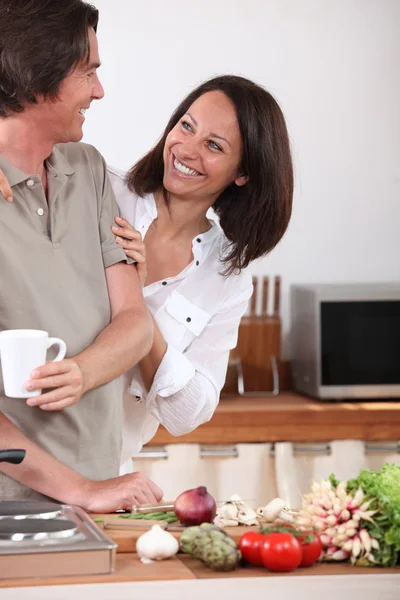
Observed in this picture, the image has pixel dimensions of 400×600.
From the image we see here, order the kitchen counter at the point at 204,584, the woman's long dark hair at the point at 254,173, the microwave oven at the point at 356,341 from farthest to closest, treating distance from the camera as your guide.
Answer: the microwave oven at the point at 356,341 < the woman's long dark hair at the point at 254,173 < the kitchen counter at the point at 204,584

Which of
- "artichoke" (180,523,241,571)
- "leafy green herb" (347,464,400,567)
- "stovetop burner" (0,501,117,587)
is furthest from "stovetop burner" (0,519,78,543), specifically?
"leafy green herb" (347,464,400,567)

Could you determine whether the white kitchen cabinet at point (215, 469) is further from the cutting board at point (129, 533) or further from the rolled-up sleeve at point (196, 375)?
the cutting board at point (129, 533)

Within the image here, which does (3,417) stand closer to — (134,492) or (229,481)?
(134,492)

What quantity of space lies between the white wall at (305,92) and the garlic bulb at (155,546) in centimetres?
242

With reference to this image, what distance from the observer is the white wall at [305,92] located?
3.56 metres

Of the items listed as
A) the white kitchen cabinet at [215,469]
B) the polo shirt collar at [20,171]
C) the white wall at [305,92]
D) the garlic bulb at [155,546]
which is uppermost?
the white wall at [305,92]

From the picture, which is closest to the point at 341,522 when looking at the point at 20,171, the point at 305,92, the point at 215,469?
the point at 20,171

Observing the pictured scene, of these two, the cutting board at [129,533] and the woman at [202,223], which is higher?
the woman at [202,223]

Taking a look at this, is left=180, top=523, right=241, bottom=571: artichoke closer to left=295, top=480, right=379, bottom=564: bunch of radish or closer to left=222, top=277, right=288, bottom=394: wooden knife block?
left=295, top=480, right=379, bottom=564: bunch of radish

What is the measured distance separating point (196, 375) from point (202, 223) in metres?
0.37

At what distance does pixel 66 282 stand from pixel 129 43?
7.05 feet

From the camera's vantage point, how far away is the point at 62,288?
1.60 meters

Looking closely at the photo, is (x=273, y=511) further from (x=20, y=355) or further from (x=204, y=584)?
(x=20, y=355)

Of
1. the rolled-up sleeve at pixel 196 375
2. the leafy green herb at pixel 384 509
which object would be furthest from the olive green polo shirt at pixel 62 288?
the leafy green herb at pixel 384 509
